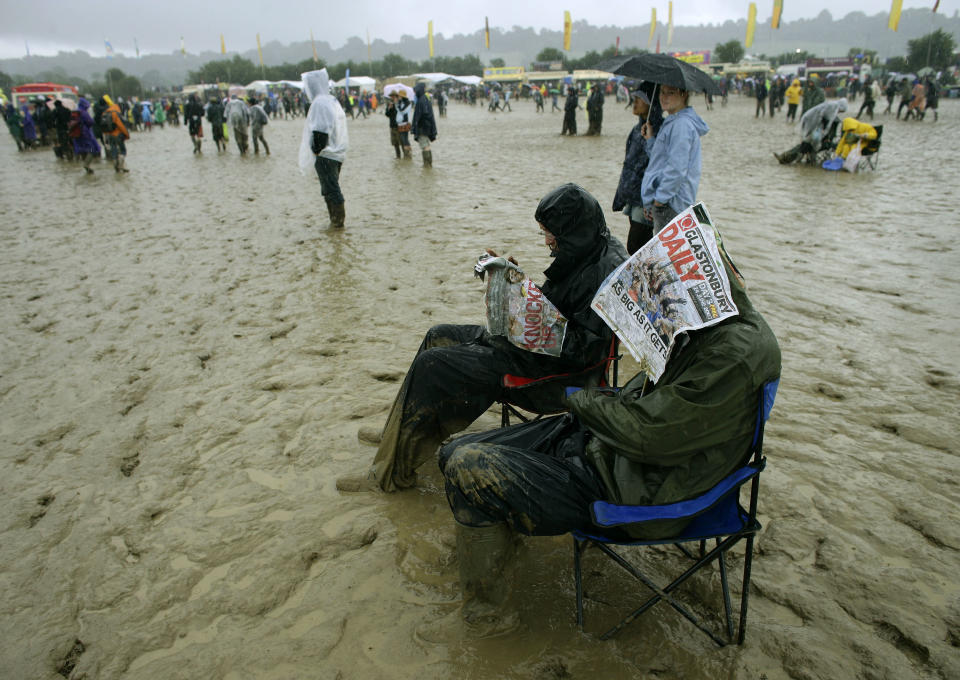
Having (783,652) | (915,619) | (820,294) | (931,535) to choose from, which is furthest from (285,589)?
(820,294)

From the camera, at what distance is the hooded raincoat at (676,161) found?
4.16 meters

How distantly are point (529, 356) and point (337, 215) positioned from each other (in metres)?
5.80

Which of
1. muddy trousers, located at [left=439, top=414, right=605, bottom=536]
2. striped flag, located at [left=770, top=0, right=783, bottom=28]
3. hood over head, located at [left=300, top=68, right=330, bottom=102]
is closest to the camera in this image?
muddy trousers, located at [left=439, top=414, right=605, bottom=536]

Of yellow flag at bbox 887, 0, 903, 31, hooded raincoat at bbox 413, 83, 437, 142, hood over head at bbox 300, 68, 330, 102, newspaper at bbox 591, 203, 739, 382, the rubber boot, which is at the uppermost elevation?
yellow flag at bbox 887, 0, 903, 31

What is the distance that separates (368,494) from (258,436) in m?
0.88

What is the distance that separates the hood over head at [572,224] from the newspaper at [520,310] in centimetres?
21

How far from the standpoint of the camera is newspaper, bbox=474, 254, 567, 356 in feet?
7.88

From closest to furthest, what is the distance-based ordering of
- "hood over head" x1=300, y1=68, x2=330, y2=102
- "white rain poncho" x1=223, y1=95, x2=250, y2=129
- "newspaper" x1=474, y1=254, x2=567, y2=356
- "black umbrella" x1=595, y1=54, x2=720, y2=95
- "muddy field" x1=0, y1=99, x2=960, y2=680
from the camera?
"muddy field" x1=0, y1=99, x2=960, y2=680 → "newspaper" x1=474, y1=254, x2=567, y2=356 → "black umbrella" x1=595, y1=54, x2=720, y2=95 → "hood over head" x1=300, y1=68, x2=330, y2=102 → "white rain poncho" x1=223, y1=95, x2=250, y2=129

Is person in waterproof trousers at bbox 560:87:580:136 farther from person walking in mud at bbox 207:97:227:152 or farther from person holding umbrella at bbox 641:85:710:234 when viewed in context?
person holding umbrella at bbox 641:85:710:234

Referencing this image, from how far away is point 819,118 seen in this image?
11.3m

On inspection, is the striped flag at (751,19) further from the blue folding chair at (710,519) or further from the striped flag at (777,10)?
the blue folding chair at (710,519)

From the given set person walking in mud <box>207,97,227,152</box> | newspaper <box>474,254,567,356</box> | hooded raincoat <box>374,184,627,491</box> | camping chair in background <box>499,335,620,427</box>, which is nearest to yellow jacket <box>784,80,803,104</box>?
person walking in mud <box>207,97,227,152</box>

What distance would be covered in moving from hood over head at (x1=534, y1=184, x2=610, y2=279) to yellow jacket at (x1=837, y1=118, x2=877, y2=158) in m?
10.7

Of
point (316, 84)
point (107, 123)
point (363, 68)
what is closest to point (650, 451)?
point (316, 84)
